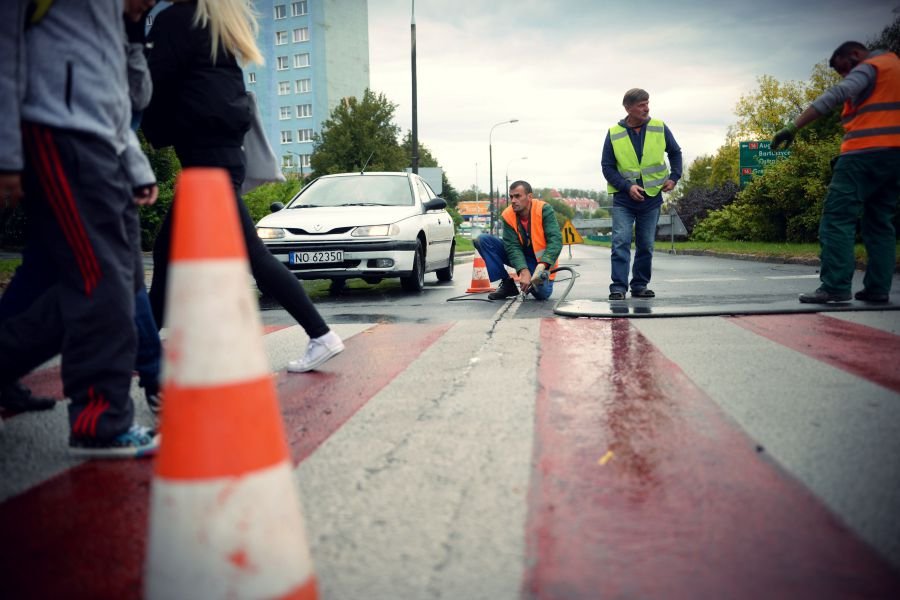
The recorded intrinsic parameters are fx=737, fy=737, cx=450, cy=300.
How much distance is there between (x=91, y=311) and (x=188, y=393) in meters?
1.19

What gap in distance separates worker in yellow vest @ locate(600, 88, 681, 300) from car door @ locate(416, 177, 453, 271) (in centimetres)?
297

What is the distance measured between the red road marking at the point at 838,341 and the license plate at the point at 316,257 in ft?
14.9

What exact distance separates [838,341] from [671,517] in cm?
297

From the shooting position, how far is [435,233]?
10234mm

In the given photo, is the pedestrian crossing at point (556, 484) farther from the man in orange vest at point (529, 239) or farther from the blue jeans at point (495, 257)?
the blue jeans at point (495, 257)

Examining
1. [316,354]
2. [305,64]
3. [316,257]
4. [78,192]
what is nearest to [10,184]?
[78,192]

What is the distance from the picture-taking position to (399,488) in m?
2.15

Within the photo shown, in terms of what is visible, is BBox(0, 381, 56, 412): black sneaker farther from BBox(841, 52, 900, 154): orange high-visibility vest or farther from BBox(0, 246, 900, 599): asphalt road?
BBox(841, 52, 900, 154): orange high-visibility vest

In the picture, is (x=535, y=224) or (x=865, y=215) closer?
(x=865, y=215)

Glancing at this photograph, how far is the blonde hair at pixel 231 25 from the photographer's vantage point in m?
3.25

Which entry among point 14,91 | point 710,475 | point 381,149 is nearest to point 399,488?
point 710,475

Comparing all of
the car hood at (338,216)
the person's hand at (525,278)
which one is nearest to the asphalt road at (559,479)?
the person's hand at (525,278)

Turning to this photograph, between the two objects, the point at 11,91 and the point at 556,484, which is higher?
the point at 11,91

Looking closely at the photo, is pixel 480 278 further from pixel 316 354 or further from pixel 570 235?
pixel 570 235
